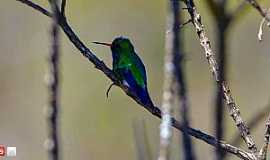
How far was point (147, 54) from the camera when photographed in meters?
8.65

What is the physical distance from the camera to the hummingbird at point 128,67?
2.42 meters

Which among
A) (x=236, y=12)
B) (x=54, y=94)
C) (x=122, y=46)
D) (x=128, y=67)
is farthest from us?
(x=122, y=46)

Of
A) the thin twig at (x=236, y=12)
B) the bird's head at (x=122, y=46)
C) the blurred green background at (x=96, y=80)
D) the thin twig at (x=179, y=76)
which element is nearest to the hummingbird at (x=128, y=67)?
the bird's head at (x=122, y=46)

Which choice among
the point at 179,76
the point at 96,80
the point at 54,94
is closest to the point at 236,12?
the point at 179,76

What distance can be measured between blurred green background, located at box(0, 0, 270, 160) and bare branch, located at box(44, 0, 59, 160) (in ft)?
19.9

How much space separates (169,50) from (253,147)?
62 centimetres

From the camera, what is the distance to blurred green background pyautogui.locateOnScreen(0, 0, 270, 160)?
7523 millimetres

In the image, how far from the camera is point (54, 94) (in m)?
0.86

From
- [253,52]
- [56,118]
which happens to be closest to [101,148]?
[253,52]

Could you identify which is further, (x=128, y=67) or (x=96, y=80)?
(x=96, y=80)

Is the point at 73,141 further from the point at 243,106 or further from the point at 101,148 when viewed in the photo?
the point at 243,106

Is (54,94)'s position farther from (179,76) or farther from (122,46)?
(122,46)

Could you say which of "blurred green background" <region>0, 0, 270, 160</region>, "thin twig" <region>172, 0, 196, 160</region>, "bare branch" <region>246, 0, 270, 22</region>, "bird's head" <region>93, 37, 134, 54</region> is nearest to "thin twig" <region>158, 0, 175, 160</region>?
"thin twig" <region>172, 0, 196, 160</region>

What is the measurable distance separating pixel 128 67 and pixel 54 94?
1678 mm
